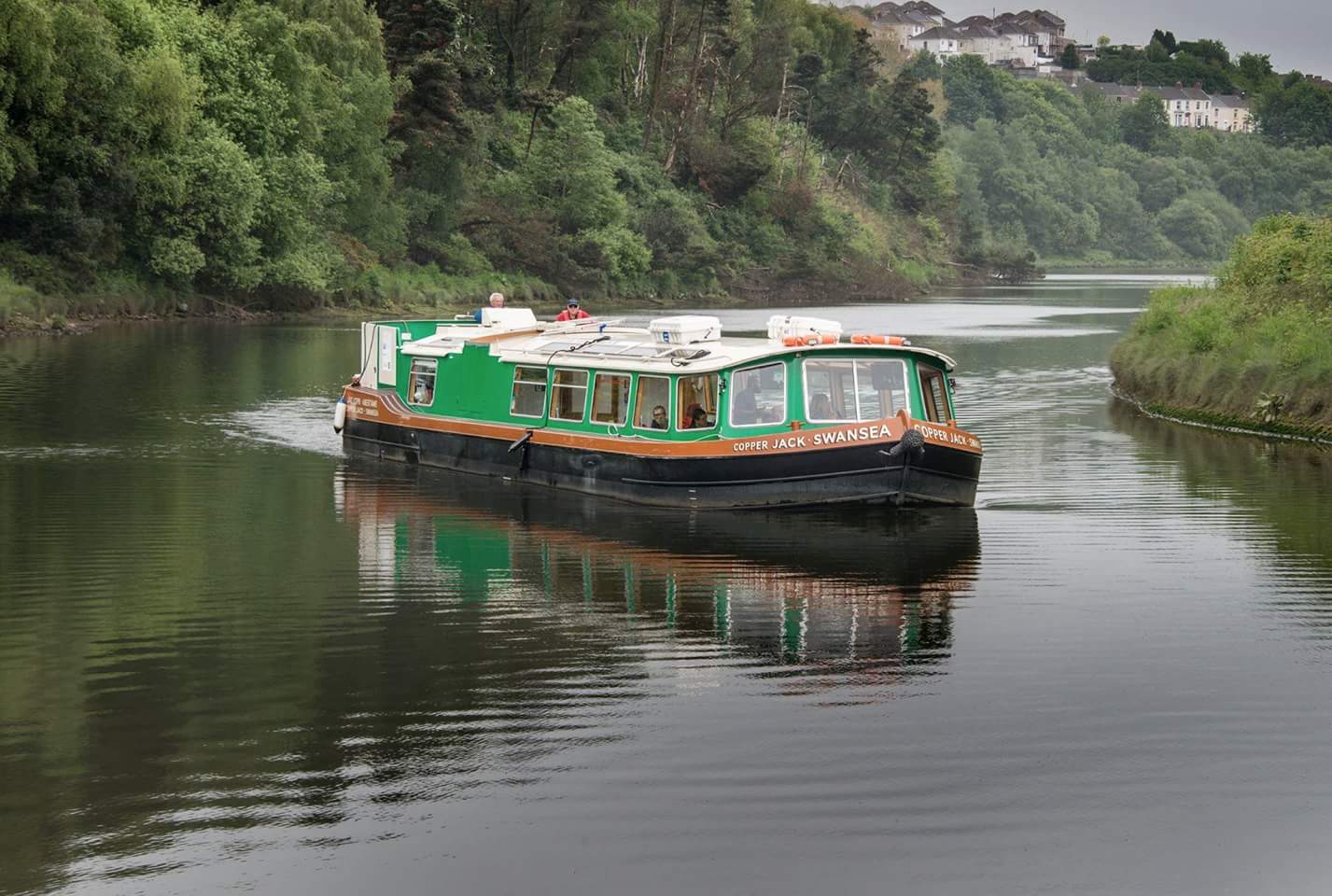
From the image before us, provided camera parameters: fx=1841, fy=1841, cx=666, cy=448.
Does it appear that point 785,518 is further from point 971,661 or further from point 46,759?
point 46,759

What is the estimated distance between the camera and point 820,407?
2850cm

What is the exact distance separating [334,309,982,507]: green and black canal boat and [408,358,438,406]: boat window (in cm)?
89

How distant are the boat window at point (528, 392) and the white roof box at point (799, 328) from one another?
172 inches

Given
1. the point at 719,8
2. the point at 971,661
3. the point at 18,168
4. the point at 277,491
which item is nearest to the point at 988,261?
the point at 719,8

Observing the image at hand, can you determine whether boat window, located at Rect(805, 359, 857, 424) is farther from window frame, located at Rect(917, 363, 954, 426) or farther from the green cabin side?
window frame, located at Rect(917, 363, 954, 426)

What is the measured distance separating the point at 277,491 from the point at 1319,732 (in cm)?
1899

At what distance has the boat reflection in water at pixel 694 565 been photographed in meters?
20.5

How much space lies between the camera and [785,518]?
28.0m

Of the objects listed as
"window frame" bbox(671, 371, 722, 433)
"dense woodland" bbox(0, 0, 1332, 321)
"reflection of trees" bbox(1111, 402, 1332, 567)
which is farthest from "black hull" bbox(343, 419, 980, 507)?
"dense woodland" bbox(0, 0, 1332, 321)

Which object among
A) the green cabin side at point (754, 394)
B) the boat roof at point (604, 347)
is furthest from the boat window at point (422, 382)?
the green cabin side at point (754, 394)

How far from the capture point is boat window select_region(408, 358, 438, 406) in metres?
34.5

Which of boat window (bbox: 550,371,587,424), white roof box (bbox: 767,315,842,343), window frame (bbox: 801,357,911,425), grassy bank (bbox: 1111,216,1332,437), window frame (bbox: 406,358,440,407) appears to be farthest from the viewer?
grassy bank (bbox: 1111,216,1332,437)

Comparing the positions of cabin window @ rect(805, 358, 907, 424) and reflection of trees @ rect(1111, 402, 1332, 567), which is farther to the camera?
cabin window @ rect(805, 358, 907, 424)

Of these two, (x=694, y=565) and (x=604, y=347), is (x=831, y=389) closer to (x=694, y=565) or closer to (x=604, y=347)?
(x=604, y=347)
